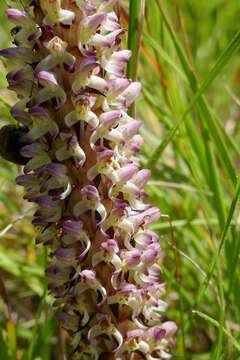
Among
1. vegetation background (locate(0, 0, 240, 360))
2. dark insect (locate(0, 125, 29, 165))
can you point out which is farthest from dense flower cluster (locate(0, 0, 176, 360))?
vegetation background (locate(0, 0, 240, 360))

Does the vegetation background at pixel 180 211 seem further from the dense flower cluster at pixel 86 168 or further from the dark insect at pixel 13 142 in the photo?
the dark insect at pixel 13 142

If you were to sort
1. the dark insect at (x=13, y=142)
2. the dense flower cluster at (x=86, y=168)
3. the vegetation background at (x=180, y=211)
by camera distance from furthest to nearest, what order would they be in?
the vegetation background at (x=180, y=211) → the dark insect at (x=13, y=142) → the dense flower cluster at (x=86, y=168)

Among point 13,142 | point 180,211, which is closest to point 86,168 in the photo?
point 13,142

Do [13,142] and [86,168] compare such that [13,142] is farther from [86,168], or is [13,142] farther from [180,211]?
[180,211]

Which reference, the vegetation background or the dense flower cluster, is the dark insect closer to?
the dense flower cluster

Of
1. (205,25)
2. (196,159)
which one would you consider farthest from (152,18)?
(205,25)

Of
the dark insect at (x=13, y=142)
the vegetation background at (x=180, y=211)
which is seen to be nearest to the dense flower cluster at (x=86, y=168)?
the dark insect at (x=13, y=142)
